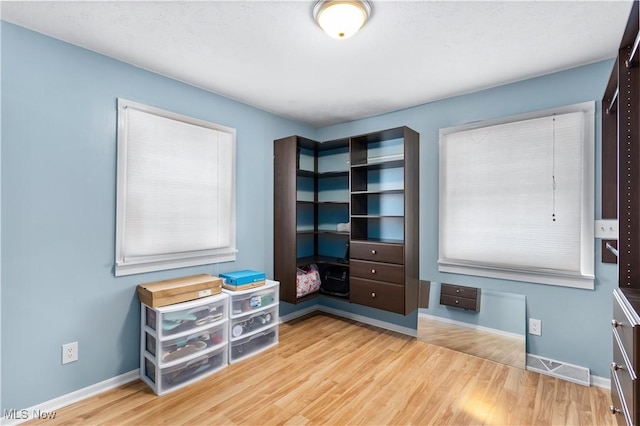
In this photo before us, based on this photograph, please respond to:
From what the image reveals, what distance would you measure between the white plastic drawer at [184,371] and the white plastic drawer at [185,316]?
0.80 feet

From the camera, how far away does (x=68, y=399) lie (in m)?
1.98

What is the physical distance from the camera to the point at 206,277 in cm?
258

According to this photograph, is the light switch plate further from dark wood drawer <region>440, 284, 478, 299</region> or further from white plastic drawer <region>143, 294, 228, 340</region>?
white plastic drawer <region>143, 294, 228, 340</region>

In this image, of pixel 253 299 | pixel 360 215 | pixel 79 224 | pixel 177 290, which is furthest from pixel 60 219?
pixel 360 215

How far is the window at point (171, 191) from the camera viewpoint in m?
2.27

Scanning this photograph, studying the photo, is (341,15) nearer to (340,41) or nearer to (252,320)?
(340,41)

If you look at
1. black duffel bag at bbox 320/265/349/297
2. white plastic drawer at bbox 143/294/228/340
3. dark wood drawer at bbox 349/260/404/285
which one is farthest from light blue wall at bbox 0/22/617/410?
black duffel bag at bbox 320/265/349/297

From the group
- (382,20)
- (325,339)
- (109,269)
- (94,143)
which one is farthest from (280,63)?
(325,339)

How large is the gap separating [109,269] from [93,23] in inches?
63.6

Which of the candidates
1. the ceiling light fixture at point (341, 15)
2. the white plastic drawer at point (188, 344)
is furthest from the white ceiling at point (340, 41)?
the white plastic drawer at point (188, 344)

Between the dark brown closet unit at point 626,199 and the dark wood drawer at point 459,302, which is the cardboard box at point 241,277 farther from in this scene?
the dark brown closet unit at point 626,199

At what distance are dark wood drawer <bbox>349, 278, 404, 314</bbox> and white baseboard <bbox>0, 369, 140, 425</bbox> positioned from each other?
2027 mm

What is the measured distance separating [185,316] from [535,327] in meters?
2.82

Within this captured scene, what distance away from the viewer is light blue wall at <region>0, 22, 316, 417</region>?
70.7 inches
